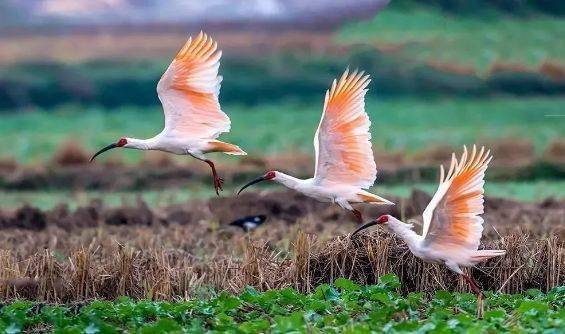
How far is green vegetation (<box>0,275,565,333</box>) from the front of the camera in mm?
9461

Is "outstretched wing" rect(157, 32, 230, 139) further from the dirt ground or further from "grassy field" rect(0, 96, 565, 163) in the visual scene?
"grassy field" rect(0, 96, 565, 163)

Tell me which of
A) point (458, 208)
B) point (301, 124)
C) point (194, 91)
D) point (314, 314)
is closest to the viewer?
point (314, 314)

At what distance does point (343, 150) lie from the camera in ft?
38.6

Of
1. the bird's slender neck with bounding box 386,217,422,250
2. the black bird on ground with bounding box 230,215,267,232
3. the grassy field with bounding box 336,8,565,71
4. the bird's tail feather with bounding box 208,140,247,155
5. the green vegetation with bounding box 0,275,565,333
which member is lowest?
the black bird on ground with bounding box 230,215,267,232

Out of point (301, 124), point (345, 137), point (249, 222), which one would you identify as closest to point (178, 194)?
point (301, 124)

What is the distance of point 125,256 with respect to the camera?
12000 millimetres

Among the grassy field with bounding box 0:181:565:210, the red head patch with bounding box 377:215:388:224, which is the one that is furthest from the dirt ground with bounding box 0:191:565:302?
the grassy field with bounding box 0:181:565:210

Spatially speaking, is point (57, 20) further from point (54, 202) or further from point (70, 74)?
point (54, 202)

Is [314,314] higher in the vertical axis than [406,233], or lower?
lower

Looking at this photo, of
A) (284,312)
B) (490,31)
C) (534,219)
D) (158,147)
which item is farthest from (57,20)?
(284,312)

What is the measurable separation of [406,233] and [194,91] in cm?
237

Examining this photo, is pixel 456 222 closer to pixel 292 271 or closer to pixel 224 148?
pixel 292 271

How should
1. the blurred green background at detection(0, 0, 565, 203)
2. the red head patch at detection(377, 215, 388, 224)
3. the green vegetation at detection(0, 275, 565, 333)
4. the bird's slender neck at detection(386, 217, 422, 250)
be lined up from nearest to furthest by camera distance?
1. the green vegetation at detection(0, 275, 565, 333)
2. the bird's slender neck at detection(386, 217, 422, 250)
3. the red head patch at detection(377, 215, 388, 224)
4. the blurred green background at detection(0, 0, 565, 203)

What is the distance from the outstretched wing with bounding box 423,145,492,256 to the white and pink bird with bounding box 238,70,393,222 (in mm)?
806
